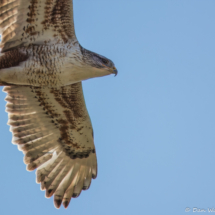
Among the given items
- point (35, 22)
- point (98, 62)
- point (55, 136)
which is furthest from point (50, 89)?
point (35, 22)

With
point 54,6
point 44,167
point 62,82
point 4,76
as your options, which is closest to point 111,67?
point 62,82

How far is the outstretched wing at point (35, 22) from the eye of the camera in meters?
6.85

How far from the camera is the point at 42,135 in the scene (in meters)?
8.65

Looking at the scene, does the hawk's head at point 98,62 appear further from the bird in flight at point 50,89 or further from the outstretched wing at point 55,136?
the outstretched wing at point 55,136

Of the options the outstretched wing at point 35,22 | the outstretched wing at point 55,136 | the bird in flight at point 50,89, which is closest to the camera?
the outstretched wing at point 35,22

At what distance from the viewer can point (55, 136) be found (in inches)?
344

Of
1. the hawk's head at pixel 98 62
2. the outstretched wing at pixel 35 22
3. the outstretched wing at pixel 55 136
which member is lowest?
the outstretched wing at pixel 55 136

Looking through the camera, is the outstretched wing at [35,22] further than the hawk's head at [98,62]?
No

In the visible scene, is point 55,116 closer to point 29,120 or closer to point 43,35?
point 29,120

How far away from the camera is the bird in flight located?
23.2ft

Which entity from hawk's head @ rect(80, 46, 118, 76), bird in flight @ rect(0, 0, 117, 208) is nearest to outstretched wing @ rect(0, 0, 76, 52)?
bird in flight @ rect(0, 0, 117, 208)

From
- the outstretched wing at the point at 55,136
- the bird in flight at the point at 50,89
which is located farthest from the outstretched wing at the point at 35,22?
the outstretched wing at the point at 55,136

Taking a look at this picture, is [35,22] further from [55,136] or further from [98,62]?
[55,136]

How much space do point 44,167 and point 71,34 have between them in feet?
9.73
